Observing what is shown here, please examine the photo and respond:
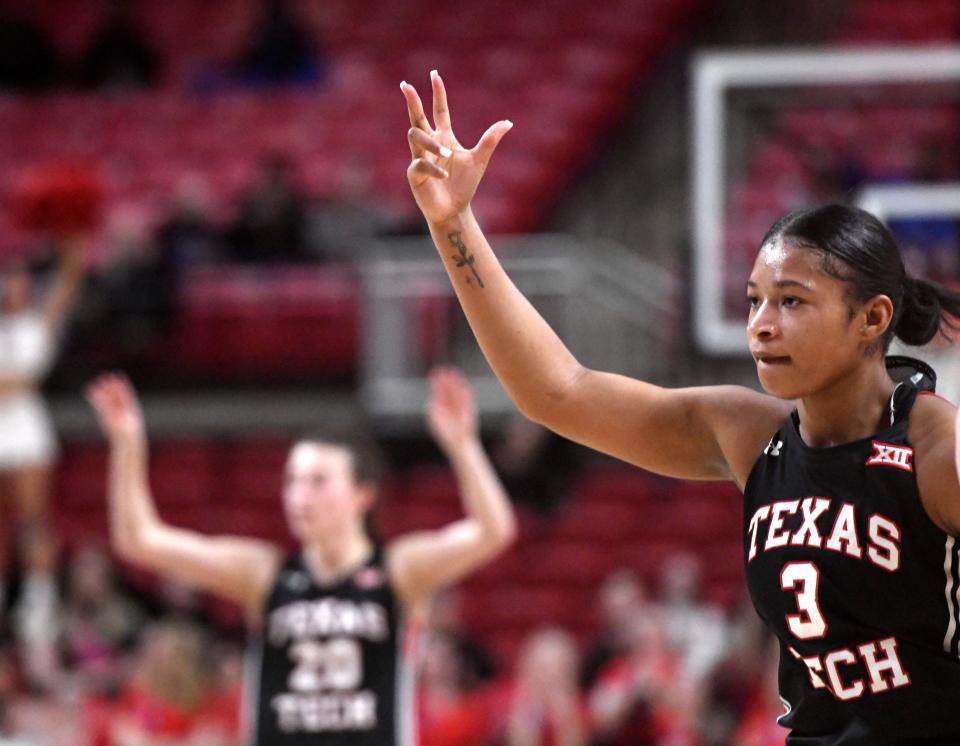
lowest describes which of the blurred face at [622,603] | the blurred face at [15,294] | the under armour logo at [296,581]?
the blurred face at [622,603]

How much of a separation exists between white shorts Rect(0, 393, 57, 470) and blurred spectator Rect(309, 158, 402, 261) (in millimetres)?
2357

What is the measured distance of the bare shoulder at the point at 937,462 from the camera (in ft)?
8.63

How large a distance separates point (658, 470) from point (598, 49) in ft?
37.6

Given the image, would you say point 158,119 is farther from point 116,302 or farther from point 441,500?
point 441,500

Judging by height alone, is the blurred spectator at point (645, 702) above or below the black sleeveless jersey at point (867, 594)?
below

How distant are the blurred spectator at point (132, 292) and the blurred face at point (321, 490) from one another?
6.09 meters

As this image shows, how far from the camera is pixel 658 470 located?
315 cm

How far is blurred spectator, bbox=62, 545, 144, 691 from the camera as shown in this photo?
9625mm

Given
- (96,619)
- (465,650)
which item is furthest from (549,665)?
(96,619)

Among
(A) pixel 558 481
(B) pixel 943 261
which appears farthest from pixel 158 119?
(B) pixel 943 261

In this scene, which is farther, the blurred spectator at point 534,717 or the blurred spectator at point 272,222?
the blurred spectator at point 272,222

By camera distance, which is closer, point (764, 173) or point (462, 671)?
point (764, 173)

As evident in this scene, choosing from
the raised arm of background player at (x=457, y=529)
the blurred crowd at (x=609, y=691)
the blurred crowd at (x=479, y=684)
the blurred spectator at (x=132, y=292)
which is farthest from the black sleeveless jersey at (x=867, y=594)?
the blurred spectator at (x=132, y=292)

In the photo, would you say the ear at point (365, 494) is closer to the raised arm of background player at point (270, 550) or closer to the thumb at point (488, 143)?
the raised arm of background player at point (270, 550)
